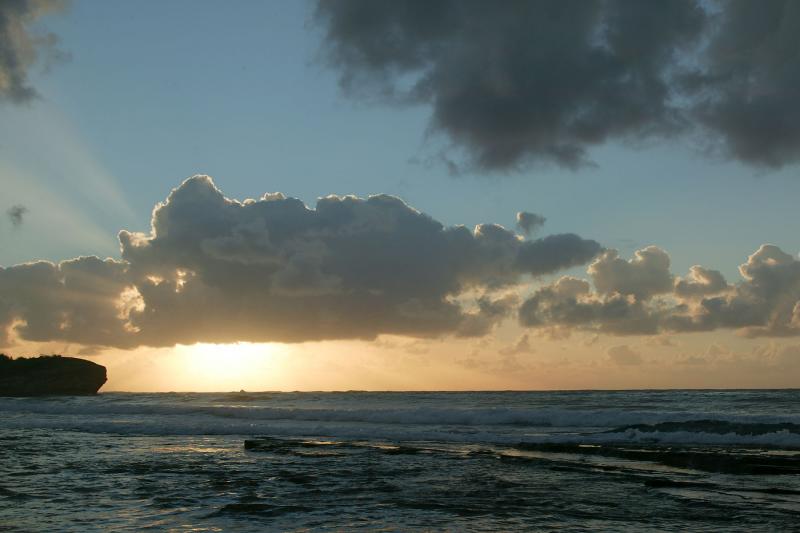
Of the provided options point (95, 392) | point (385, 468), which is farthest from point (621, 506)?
point (95, 392)

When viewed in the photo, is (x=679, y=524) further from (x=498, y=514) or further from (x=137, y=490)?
(x=137, y=490)

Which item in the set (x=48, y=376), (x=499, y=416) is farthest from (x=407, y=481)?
(x=48, y=376)

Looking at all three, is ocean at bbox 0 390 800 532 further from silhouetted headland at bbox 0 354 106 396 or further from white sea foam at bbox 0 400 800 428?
silhouetted headland at bbox 0 354 106 396

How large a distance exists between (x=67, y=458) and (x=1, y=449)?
4.47 meters

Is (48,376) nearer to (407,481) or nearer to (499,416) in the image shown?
(499,416)

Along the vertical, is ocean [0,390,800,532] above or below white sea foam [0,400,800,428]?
above

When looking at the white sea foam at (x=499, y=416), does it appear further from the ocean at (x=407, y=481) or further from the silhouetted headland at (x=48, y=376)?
the silhouetted headland at (x=48, y=376)

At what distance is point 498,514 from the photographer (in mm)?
12336

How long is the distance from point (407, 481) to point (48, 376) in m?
127

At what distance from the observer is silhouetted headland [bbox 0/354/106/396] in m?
123

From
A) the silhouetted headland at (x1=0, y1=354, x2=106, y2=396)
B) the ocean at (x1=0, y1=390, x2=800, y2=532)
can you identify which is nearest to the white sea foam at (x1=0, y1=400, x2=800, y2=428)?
the ocean at (x1=0, y1=390, x2=800, y2=532)

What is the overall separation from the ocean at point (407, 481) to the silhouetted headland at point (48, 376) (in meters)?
103

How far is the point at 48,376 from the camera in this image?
124688 millimetres

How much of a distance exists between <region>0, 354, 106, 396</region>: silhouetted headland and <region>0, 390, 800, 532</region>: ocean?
10320 cm
